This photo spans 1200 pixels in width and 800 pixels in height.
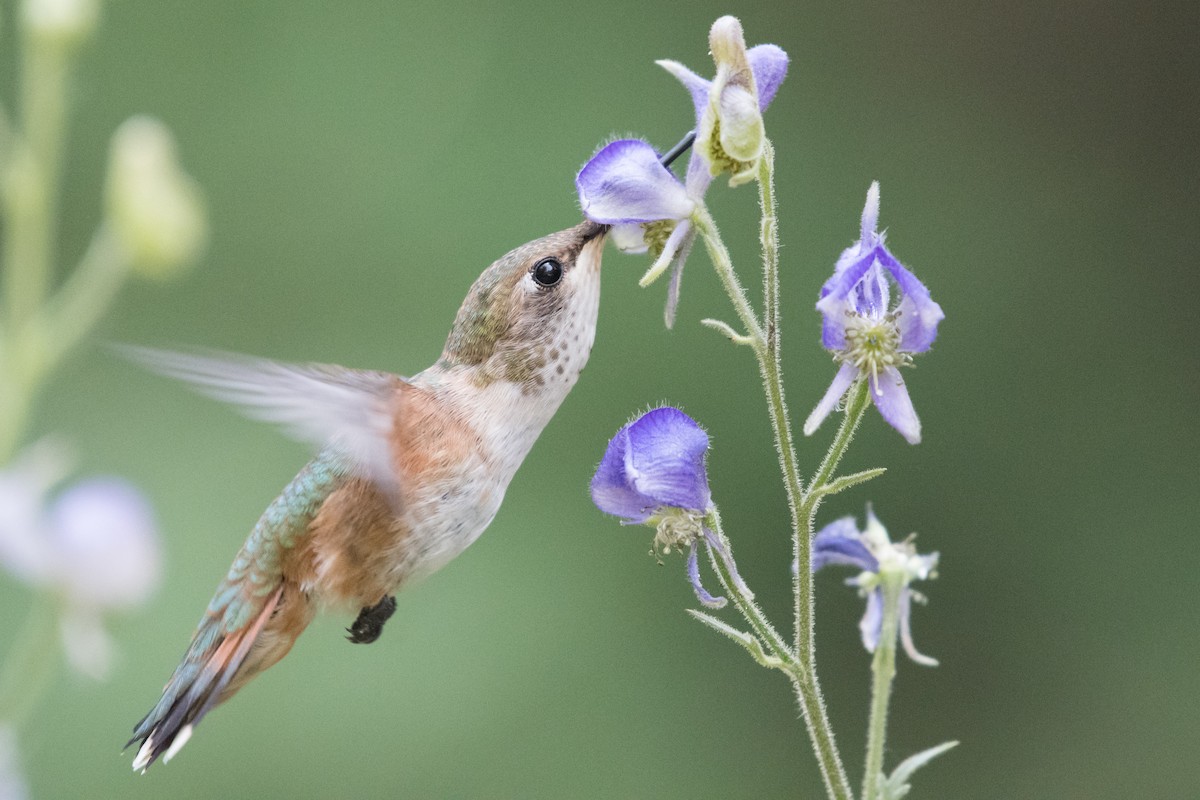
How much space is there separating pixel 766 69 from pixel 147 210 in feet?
2.34

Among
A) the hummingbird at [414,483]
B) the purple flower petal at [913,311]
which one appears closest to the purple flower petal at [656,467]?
the purple flower petal at [913,311]

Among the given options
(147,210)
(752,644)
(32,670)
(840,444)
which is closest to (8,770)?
(32,670)

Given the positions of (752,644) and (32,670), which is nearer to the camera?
(32,670)

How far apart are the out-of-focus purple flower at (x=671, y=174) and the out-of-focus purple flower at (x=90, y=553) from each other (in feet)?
2.18

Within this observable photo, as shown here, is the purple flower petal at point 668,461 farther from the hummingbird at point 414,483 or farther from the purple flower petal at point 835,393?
the hummingbird at point 414,483

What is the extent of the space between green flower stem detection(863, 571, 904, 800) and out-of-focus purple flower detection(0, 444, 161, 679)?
0.71 meters

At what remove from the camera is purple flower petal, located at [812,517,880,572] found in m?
1.46

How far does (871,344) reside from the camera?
135 centimetres

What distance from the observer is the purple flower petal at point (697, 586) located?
1.34 metres

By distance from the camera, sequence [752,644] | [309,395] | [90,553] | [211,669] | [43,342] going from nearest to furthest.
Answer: [90,553], [43,342], [752,644], [309,395], [211,669]

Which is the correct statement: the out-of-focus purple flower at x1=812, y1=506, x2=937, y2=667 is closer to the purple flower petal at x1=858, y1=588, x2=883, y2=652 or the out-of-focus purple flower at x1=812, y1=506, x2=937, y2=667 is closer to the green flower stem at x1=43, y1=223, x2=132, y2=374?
the purple flower petal at x1=858, y1=588, x2=883, y2=652

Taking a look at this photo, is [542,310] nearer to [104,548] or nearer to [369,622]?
[369,622]

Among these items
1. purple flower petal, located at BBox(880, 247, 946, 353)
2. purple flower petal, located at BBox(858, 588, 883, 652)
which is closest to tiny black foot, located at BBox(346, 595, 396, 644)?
purple flower petal, located at BBox(858, 588, 883, 652)

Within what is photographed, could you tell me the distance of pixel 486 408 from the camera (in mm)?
1762
